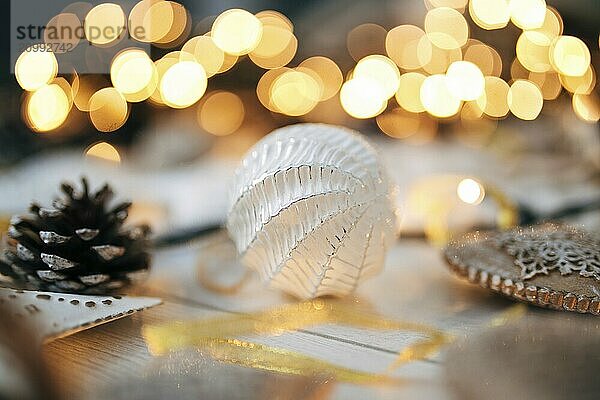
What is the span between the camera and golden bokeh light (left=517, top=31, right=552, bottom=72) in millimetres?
887

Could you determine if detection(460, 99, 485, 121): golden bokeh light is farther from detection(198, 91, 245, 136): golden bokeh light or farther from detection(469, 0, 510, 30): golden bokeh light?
detection(198, 91, 245, 136): golden bokeh light

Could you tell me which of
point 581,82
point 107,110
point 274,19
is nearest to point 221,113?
point 274,19

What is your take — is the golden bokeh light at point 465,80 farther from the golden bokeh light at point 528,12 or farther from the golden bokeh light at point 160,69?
the golden bokeh light at point 160,69

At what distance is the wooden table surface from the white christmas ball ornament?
0.12ft

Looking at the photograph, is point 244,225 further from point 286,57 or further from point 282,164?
point 286,57

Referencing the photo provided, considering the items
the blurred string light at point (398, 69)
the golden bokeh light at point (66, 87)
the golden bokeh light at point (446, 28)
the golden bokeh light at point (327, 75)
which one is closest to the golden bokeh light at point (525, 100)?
the blurred string light at point (398, 69)

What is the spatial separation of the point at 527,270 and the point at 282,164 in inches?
7.4

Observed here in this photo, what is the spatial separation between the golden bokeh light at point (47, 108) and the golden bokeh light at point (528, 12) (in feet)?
1.96

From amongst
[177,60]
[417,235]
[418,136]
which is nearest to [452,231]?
[417,235]

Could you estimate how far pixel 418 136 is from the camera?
0.94 meters

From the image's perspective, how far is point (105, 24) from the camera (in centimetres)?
59

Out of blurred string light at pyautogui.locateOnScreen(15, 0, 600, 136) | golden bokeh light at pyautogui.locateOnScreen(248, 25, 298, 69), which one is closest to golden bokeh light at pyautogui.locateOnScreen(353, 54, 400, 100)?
blurred string light at pyautogui.locateOnScreen(15, 0, 600, 136)

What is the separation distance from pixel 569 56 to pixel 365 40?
0.93 ft

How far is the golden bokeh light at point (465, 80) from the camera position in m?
0.93
